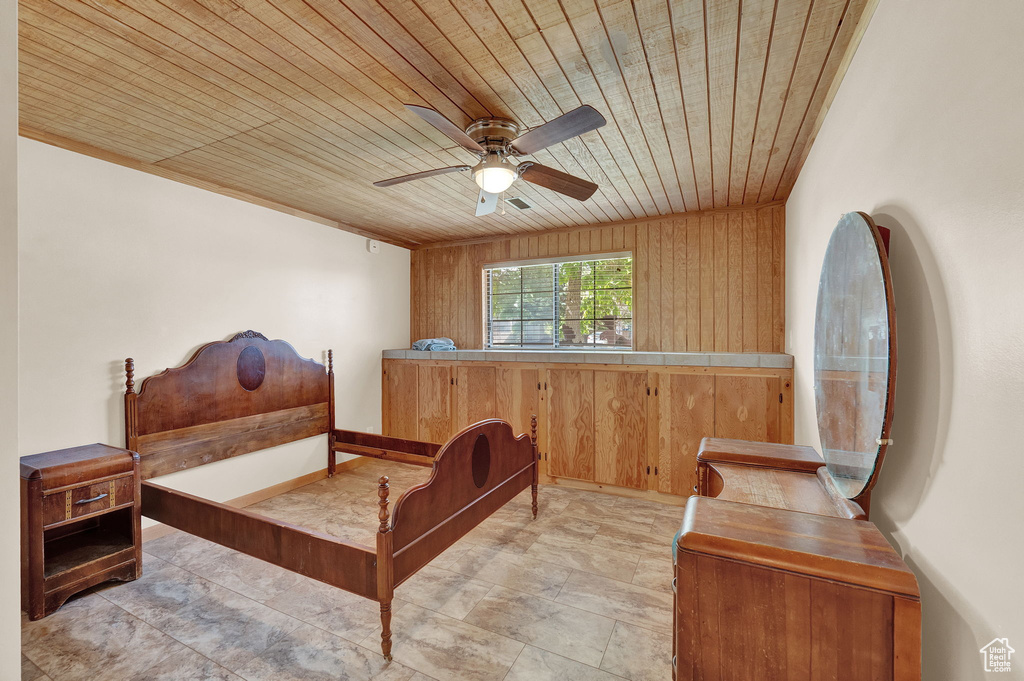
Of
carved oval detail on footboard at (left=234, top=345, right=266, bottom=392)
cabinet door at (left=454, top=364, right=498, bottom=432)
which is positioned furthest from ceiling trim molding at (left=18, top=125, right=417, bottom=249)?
cabinet door at (left=454, top=364, right=498, bottom=432)

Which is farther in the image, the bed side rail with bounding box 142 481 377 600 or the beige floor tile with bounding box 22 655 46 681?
the bed side rail with bounding box 142 481 377 600

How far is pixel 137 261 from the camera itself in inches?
111

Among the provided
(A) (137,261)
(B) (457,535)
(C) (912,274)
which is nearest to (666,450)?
(B) (457,535)

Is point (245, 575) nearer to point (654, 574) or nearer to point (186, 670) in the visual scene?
point (186, 670)

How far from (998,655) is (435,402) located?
4.08 metres

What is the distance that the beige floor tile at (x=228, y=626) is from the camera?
187 centimetres

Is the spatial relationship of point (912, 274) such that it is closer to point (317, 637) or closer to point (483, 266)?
point (317, 637)

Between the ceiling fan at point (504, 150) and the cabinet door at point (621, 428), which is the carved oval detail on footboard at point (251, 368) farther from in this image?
the cabinet door at point (621, 428)

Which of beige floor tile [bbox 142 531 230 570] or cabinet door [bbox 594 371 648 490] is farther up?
cabinet door [bbox 594 371 648 490]

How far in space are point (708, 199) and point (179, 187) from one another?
3.93m

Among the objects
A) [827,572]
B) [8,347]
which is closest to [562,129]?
[827,572]

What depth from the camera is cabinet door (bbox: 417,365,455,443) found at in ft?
14.5

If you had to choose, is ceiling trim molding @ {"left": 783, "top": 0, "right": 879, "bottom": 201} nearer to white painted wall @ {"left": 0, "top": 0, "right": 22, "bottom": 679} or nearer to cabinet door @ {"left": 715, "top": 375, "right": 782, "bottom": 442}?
cabinet door @ {"left": 715, "top": 375, "right": 782, "bottom": 442}

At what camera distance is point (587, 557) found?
105 inches
